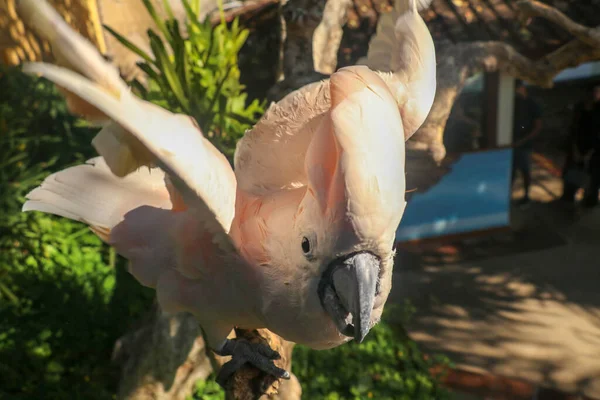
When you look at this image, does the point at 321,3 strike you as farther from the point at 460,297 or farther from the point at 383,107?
the point at 460,297

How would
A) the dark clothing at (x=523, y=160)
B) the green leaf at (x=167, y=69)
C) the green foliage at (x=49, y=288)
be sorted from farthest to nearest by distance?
the dark clothing at (x=523, y=160) → the green foliage at (x=49, y=288) → the green leaf at (x=167, y=69)

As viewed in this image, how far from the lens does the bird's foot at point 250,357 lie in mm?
1488

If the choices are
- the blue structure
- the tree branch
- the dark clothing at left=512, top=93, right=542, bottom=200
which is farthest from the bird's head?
the dark clothing at left=512, top=93, right=542, bottom=200

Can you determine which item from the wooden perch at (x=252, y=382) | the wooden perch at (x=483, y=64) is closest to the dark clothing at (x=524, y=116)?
the wooden perch at (x=483, y=64)

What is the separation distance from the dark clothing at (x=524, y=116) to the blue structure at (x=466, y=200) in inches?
8.6

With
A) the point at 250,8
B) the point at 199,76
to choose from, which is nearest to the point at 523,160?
the point at 250,8

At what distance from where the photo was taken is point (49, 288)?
279cm

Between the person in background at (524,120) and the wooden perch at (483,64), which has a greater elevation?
the wooden perch at (483,64)

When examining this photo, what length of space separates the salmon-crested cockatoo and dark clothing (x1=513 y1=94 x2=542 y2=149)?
3.29 meters

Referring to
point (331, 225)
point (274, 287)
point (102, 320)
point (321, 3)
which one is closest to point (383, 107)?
point (331, 225)

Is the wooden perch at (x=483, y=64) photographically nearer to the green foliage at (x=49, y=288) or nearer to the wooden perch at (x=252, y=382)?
the wooden perch at (x=252, y=382)

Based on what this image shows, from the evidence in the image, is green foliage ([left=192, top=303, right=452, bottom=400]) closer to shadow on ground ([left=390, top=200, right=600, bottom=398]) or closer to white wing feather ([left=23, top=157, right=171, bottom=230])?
shadow on ground ([left=390, top=200, right=600, bottom=398])

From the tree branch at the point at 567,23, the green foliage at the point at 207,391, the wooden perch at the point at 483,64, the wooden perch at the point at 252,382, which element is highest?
the tree branch at the point at 567,23

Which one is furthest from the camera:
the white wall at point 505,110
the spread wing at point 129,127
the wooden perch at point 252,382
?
the white wall at point 505,110
